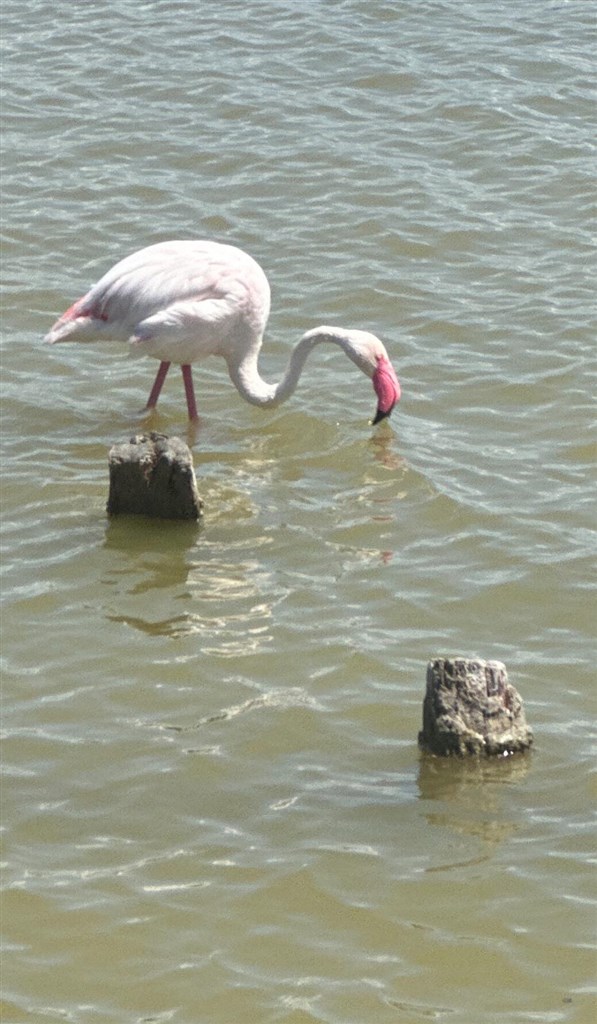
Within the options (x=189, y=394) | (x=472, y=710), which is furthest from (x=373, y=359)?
(x=472, y=710)

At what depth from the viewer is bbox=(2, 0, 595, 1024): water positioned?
5.99 m

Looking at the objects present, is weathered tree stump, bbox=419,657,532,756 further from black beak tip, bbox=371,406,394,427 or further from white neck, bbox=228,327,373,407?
white neck, bbox=228,327,373,407

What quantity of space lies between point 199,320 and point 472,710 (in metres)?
4.26

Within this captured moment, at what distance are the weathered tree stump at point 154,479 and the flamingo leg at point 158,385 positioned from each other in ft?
5.63

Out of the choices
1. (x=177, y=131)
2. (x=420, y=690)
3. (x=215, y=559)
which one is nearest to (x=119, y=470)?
(x=215, y=559)

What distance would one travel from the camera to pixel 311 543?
9203 millimetres

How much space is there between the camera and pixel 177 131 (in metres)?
14.8

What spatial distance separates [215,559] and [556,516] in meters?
1.81

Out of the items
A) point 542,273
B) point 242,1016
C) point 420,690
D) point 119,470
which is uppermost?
point 542,273

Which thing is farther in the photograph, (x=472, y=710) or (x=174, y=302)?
(x=174, y=302)

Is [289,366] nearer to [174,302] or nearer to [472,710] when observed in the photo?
[174,302]

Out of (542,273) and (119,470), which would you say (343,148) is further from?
(119,470)

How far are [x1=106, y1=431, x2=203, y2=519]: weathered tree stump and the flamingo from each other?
61.4 inches

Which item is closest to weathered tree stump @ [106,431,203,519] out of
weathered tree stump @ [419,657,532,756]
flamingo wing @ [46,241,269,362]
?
flamingo wing @ [46,241,269,362]
